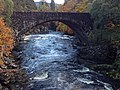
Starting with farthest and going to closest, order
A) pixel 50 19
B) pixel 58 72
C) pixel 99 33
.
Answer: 1. pixel 50 19
2. pixel 99 33
3. pixel 58 72

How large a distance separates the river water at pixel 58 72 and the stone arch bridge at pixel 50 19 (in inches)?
291

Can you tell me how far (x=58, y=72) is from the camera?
1704 inches

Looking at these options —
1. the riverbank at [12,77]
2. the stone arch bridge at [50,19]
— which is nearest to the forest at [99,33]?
the riverbank at [12,77]

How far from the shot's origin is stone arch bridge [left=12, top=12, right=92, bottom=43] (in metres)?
66.6

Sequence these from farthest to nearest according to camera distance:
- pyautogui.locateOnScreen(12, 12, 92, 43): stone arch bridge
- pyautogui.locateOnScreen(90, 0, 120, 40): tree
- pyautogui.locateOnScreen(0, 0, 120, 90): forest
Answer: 1. pyautogui.locateOnScreen(12, 12, 92, 43): stone arch bridge
2. pyautogui.locateOnScreen(90, 0, 120, 40): tree
3. pyautogui.locateOnScreen(0, 0, 120, 90): forest

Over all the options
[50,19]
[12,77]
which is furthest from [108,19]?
[12,77]

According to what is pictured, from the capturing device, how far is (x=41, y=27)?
127 m

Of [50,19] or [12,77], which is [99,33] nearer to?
[50,19]

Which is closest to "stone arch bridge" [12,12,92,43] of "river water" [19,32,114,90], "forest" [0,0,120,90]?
"forest" [0,0,120,90]

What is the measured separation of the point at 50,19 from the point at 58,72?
2921 cm

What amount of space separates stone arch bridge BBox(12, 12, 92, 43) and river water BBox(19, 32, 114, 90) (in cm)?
739

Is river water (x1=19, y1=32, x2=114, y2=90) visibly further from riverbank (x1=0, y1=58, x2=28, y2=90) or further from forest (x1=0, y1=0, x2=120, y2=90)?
forest (x1=0, y1=0, x2=120, y2=90)

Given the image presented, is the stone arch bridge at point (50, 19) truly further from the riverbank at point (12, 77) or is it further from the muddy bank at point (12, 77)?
the riverbank at point (12, 77)

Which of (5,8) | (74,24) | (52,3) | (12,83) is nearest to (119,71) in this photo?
(12,83)
